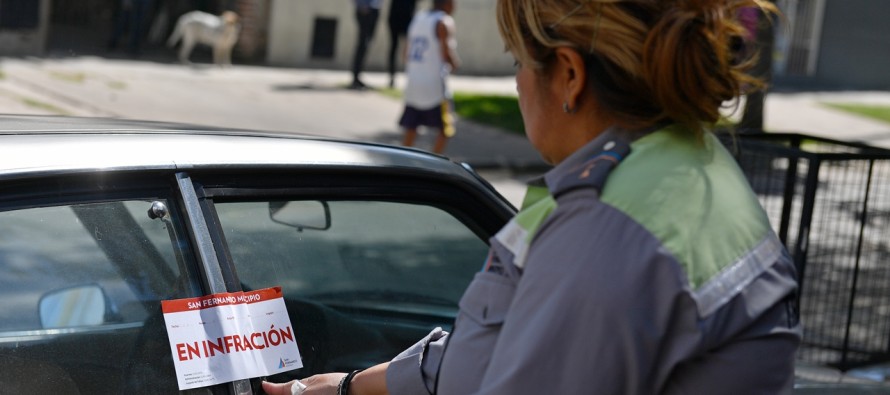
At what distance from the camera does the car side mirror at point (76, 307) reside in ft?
6.77

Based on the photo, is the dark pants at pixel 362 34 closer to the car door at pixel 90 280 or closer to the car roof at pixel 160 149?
the car roof at pixel 160 149

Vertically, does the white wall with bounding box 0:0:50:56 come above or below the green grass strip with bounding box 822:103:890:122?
above

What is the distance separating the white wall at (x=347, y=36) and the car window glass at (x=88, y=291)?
15.2 meters

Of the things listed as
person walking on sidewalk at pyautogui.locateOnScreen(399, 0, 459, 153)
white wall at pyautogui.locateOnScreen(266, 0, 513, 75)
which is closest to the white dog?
white wall at pyautogui.locateOnScreen(266, 0, 513, 75)

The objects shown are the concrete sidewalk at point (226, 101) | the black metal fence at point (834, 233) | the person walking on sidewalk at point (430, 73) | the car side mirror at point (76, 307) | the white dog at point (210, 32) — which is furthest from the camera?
the white dog at point (210, 32)

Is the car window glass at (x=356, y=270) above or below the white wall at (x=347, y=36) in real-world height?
above

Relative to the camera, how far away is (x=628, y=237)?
1436 millimetres

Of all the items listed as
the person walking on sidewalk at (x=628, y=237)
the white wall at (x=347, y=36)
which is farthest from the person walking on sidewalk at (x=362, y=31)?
the person walking on sidewalk at (x=628, y=237)

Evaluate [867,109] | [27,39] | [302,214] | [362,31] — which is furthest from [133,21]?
[302,214]

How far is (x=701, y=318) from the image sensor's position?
4.72 feet

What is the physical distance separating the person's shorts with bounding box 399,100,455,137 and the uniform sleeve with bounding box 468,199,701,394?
8.41 meters

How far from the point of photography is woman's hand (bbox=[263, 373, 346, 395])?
2.06 meters

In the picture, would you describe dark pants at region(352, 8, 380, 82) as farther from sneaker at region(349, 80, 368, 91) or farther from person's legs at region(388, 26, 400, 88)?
person's legs at region(388, 26, 400, 88)

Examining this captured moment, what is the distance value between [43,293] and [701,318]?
48.2 inches
